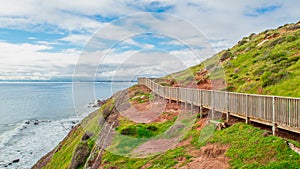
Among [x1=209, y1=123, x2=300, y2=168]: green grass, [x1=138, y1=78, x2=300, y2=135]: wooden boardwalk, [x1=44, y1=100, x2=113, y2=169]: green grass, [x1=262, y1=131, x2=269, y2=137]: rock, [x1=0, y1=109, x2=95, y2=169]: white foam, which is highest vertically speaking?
[x1=138, y1=78, x2=300, y2=135]: wooden boardwalk

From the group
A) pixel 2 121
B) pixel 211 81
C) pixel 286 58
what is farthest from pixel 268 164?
pixel 2 121

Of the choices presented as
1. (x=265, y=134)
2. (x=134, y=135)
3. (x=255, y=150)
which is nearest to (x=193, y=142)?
(x=265, y=134)

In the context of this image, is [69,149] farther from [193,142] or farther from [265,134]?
[265,134]

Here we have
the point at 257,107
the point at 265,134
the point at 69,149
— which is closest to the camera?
the point at 265,134

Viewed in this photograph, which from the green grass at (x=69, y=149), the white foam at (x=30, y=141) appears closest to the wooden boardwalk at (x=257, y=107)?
the green grass at (x=69, y=149)

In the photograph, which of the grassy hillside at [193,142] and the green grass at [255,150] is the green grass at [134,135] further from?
the green grass at [255,150]

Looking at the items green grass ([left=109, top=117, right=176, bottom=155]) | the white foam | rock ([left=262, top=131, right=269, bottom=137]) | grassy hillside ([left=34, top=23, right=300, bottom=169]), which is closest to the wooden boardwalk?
rock ([left=262, top=131, right=269, bottom=137])

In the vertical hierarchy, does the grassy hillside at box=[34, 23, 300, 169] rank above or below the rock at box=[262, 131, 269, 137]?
below

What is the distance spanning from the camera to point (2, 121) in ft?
181

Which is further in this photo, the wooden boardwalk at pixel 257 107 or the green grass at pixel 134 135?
the green grass at pixel 134 135

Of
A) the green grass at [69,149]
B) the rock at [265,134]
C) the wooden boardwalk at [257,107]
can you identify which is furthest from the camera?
the green grass at [69,149]

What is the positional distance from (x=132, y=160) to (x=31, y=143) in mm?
30341

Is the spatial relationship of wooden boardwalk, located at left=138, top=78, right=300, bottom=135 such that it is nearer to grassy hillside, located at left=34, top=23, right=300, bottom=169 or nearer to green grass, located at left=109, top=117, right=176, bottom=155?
grassy hillside, located at left=34, top=23, right=300, bottom=169

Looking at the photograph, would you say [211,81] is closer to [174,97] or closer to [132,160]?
[174,97]
